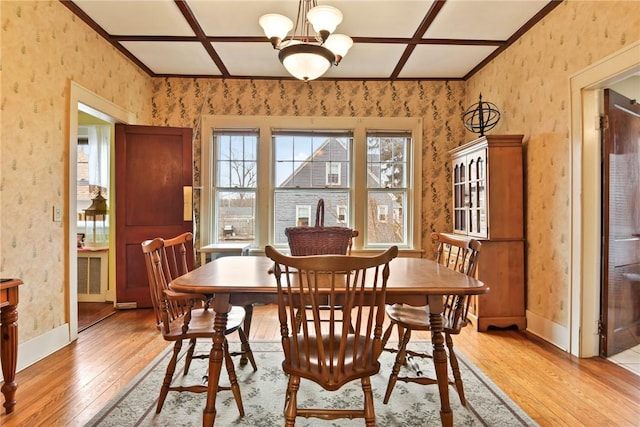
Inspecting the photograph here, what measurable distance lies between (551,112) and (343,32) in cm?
192

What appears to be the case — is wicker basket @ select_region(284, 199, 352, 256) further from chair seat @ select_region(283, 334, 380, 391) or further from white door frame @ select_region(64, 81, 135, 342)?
white door frame @ select_region(64, 81, 135, 342)

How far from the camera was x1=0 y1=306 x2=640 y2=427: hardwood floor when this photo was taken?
1.95 meters

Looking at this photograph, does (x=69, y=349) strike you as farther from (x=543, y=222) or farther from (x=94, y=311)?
(x=543, y=222)

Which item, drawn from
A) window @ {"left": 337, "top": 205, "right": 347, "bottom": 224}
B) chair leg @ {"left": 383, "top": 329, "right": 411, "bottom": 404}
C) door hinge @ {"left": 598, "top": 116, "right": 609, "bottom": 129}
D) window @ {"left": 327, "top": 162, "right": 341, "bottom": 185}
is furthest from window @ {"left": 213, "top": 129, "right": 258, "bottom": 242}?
door hinge @ {"left": 598, "top": 116, "right": 609, "bottom": 129}

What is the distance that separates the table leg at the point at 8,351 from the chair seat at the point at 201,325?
2.74 feet

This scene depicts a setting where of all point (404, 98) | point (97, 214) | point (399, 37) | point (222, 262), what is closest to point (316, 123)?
point (404, 98)

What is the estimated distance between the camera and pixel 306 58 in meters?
2.22

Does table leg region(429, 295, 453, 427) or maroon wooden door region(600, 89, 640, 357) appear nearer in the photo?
table leg region(429, 295, 453, 427)

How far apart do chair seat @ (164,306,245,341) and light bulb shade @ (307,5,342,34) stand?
1805mm

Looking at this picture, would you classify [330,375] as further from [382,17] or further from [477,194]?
[382,17]

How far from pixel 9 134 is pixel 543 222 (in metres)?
4.09

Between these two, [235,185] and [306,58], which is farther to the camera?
[235,185]

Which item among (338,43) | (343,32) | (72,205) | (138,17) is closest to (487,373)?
(338,43)

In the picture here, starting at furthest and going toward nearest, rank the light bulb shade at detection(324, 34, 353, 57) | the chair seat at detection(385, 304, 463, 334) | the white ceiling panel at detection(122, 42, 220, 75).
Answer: the white ceiling panel at detection(122, 42, 220, 75) < the light bulb shade at detection(324, 34, 353, 57) < the chair seat at detection(385, 304, 463, 334)
